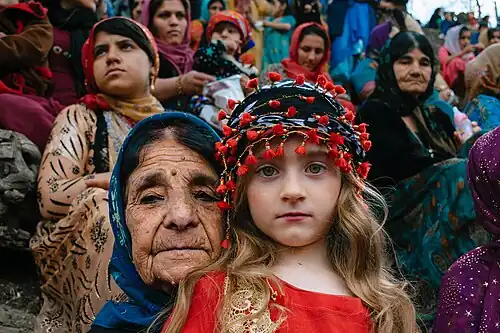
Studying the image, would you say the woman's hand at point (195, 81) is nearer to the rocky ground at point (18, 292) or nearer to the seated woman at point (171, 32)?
the seated woman at point (171, 32)

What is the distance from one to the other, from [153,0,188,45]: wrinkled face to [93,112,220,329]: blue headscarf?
3524 mm

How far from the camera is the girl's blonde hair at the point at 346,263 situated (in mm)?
2299

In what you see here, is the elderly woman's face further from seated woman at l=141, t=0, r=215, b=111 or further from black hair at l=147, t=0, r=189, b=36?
black hair at l=147, t=0, r=189, b=36

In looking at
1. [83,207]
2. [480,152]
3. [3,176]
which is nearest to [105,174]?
[83,207]

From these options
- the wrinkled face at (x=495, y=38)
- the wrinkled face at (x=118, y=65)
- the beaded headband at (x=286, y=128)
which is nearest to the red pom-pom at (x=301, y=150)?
the beaded headband at (x=286, y=128)

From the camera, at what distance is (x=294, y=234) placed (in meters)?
2.38

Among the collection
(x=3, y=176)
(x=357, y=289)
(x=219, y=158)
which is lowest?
(x=3, y=176)

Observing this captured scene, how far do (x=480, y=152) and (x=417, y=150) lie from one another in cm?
198

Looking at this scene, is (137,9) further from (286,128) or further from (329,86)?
(286,128)

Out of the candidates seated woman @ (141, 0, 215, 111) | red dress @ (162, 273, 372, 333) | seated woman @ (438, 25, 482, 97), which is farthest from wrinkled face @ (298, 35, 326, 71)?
red dress @ (162, 273, 372, 333)

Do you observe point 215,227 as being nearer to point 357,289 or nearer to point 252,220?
A: point 252,220

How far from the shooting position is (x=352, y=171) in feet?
8.35

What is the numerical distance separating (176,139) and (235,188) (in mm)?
319

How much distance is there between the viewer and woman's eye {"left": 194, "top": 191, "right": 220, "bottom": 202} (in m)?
2.59
